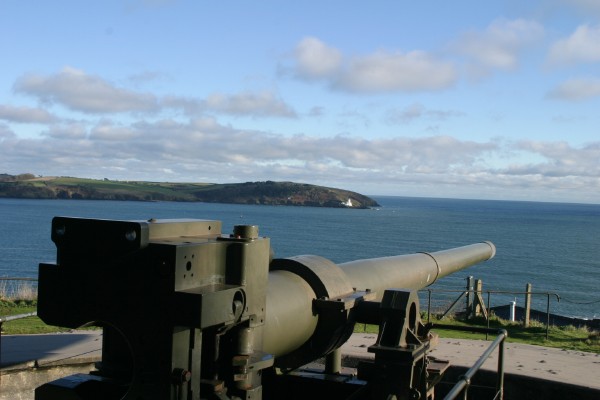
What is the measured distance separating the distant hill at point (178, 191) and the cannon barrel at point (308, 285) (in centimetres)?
13466

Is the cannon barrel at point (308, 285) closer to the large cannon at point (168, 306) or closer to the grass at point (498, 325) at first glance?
the large cannon at point (168, 306)

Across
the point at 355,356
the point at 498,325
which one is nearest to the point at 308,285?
the point at 355,356

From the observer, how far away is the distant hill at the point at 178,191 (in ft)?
471

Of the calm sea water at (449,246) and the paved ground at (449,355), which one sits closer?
the paved ground at (449,355)

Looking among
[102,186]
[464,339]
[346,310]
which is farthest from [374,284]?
[102,186]

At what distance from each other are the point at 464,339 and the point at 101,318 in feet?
35.3

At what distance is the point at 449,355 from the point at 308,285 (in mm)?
7042

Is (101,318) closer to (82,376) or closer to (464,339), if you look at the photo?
(82,376)

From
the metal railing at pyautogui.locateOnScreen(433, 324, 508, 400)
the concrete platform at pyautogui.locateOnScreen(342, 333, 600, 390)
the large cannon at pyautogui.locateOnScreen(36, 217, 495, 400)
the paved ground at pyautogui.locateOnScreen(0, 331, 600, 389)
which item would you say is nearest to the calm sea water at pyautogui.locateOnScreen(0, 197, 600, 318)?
the concrete platform at pyautogui.locateOnScreen(342, 333, 600, 390)

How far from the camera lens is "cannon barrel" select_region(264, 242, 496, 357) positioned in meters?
3.62

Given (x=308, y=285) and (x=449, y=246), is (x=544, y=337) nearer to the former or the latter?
(x=308, y=285)

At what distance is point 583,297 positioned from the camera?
4484 cm

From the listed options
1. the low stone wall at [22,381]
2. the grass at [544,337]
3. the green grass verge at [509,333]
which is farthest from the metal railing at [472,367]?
the grass at [544,337]

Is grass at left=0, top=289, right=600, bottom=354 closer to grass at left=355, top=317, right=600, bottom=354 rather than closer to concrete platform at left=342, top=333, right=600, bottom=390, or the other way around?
grass at left=355, top=317, right=600, bottom=354
